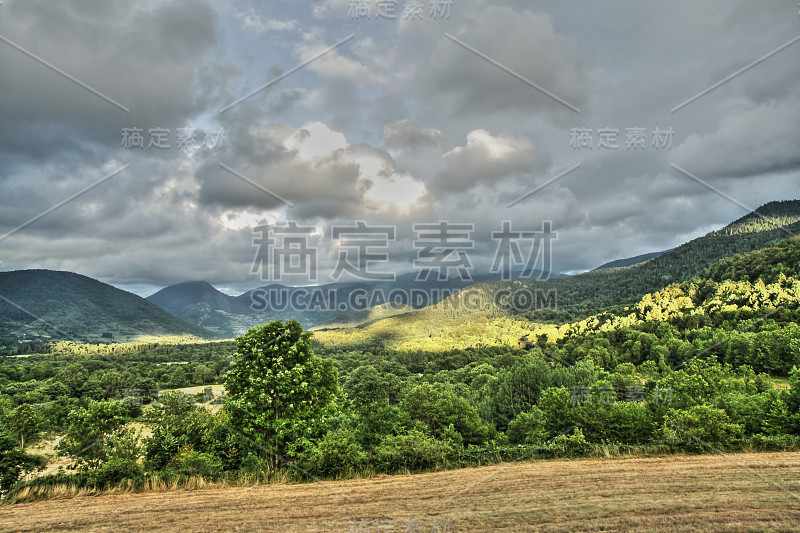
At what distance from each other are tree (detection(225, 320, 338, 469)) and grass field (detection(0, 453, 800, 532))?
7423 millimetres

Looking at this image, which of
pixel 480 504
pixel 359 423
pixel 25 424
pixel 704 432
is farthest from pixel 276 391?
pixel 25 424

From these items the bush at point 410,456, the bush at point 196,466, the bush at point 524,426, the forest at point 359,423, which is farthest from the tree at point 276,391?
the bush at point 524,426

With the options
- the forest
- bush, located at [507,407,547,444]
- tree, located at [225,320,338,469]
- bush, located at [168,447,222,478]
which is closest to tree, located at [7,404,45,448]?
the forest

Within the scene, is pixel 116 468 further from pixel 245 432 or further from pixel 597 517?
pixel 597 517

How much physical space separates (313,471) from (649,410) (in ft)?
113

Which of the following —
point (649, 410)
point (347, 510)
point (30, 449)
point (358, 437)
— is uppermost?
point (347, 510)

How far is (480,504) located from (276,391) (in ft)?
49.5

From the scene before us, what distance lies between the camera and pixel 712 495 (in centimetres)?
1312

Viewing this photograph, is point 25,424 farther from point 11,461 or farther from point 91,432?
point 11,461

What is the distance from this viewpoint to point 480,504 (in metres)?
12.8

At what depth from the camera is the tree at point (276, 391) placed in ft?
73.4

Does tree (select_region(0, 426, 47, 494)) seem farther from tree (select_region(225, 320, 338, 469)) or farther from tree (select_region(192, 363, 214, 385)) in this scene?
tree (select_region(192, 363, 214, 385))

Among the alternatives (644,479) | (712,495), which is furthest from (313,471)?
(712,495)

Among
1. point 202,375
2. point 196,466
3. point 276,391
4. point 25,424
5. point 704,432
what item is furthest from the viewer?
point 202,375
